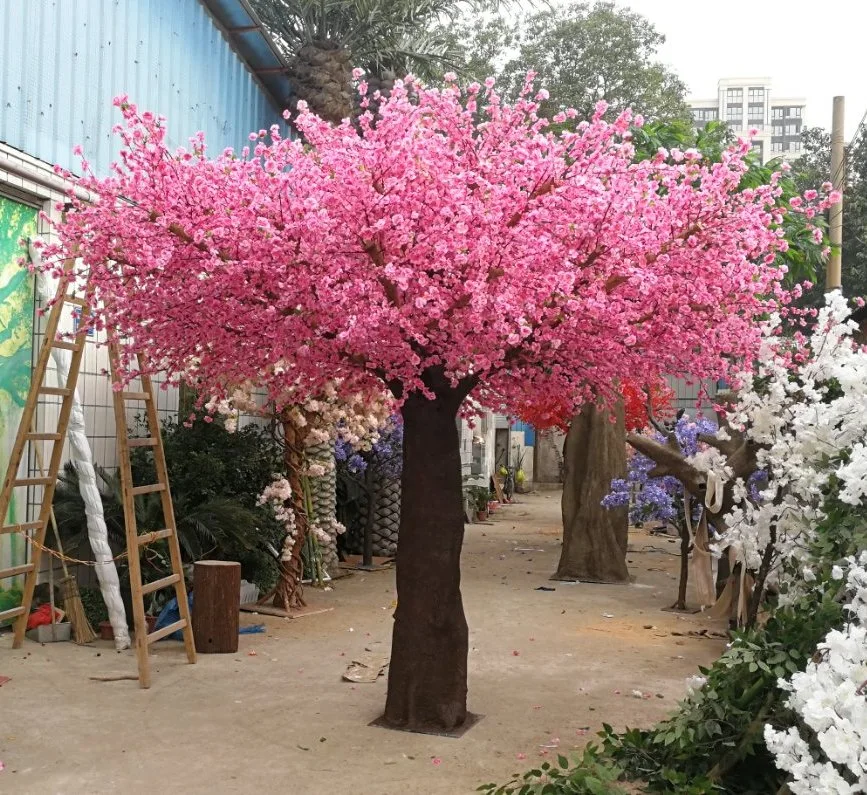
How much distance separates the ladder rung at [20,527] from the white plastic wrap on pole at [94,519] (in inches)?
15.5

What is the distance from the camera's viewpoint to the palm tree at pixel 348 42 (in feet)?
38.4

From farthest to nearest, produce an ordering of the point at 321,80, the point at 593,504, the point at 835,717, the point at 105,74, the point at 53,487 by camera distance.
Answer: the point at 593,504
the point at 321,80
the point at 105,74
the point at 53,487
the point at 835,717

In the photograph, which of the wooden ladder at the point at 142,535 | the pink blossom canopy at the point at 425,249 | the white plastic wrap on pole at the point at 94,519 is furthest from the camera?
the white plastic wrap on pole at the point at 94,519

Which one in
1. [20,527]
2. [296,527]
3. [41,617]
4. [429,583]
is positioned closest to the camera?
[429,583]

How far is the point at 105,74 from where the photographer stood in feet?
28.3

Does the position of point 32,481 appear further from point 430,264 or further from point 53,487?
point 430,264

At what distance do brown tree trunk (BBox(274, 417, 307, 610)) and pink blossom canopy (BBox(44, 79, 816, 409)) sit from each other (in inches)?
164

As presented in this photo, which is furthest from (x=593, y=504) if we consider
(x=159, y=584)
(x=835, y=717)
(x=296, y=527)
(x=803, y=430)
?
(x=835, y=717)

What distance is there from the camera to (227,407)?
845cm

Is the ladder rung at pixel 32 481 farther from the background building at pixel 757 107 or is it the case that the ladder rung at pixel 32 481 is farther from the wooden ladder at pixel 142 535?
the background building at pixel 757 107

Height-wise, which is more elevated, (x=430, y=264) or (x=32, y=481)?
(x=430, y=264)

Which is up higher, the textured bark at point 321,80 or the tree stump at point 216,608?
the textured bark at point 321,80

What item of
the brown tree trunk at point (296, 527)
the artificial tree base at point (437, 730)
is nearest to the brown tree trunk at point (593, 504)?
the brown tree trunk at point (296, 527)

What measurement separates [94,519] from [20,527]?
24.0 inches
